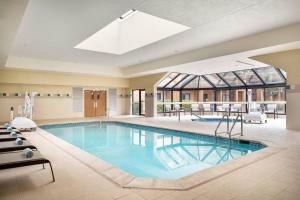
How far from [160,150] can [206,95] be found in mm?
9565

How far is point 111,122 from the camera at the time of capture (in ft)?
36.2

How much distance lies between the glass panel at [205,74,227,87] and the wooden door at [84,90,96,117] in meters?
7.47

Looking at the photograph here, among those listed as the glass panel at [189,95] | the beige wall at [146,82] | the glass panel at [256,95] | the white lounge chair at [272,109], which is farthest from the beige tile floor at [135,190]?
the glass panel at [189,95]

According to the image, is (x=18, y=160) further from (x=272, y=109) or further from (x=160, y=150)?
(x=272, y=109)

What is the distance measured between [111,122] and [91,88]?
330cm

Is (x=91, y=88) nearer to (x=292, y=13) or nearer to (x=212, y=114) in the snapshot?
(x=212, y=114)

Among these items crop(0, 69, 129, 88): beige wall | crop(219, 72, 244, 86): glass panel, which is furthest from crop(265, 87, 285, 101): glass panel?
crop(0, 69, 129, 88): beige wall

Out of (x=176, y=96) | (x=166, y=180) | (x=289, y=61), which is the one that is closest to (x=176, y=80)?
(x=176, y=96)

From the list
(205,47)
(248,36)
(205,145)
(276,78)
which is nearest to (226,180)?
(205,145)

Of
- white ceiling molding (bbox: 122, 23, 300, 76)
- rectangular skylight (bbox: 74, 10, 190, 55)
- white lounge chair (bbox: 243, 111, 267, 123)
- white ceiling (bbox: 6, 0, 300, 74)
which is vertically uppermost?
rectangular skylight (bbox: 74, 10, 190, 55)

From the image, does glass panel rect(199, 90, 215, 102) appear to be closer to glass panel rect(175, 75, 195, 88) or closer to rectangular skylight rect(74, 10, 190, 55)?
glass panel rect(175, 75, 195, 88)

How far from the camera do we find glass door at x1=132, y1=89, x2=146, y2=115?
13.8m

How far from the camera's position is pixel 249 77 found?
11602mm

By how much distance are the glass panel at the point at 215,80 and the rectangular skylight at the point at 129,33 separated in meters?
6.90
